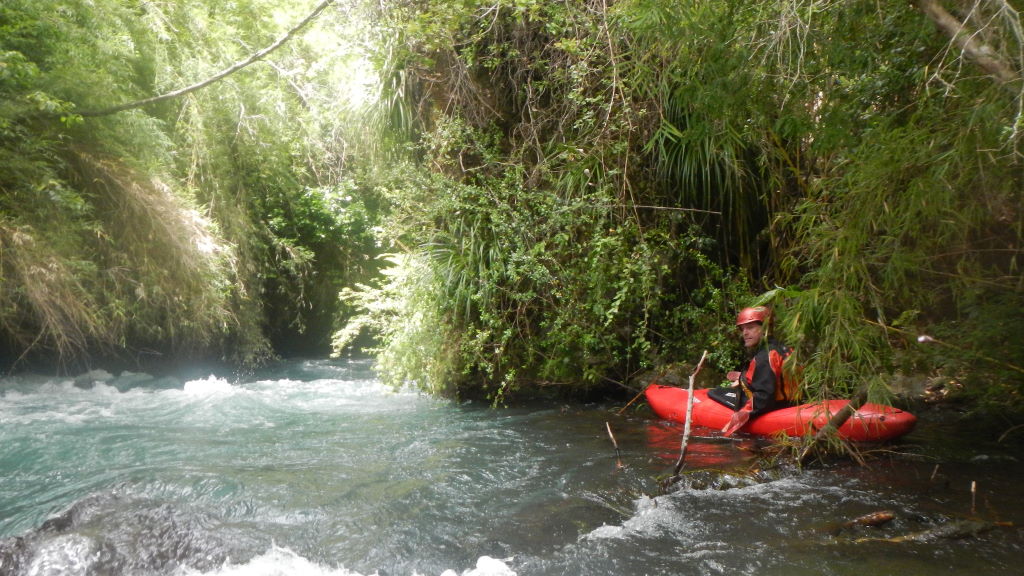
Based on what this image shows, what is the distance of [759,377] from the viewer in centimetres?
484

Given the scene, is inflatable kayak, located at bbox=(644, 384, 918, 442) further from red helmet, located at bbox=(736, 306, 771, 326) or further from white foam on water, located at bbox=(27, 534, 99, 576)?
white foam on water, located at bbox=(27, 534, 99, 576)

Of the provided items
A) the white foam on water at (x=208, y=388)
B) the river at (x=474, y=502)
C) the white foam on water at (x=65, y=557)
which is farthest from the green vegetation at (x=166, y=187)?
the white foam on water at (x=65, y=557)

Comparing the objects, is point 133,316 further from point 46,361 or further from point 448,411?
point 448,411

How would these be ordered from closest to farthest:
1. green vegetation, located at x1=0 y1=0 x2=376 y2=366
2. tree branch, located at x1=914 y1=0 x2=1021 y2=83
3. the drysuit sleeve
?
tree branch, located at x1=914 y1=0 x2=1021 y2=83 < the drysuit sleeve < green vegetation, located at x1=0 y1=0 x2=376 y2=366

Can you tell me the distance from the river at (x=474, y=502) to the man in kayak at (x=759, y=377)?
22 centimetres

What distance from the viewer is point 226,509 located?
3615mm

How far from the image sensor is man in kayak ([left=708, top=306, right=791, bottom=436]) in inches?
189

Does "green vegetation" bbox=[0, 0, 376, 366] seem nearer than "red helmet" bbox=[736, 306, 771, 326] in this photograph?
No

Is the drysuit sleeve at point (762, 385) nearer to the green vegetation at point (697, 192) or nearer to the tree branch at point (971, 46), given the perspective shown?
the green vegetation at point (697, 192)

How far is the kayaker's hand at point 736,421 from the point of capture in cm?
489

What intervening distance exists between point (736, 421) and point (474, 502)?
2162mm

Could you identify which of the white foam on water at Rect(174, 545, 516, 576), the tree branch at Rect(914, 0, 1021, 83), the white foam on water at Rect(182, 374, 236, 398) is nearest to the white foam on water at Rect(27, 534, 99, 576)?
the white foam on water at Rect(174, 545, 516, 576)

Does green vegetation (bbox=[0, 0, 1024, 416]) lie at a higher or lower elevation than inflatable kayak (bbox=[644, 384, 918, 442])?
higher

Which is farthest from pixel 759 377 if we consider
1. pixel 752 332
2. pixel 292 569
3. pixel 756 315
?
pixel 292 569
